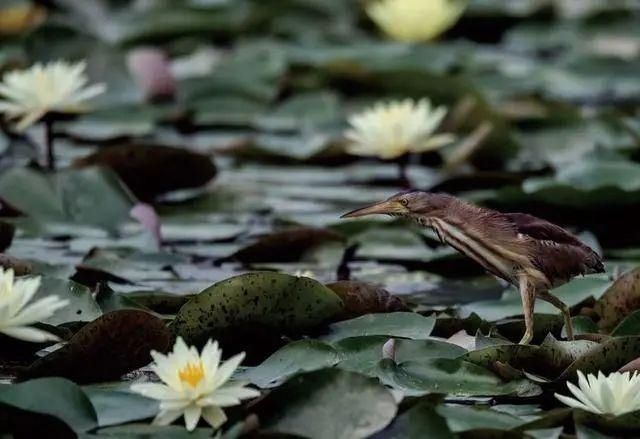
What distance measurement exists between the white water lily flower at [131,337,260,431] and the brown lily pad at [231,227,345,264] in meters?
1.34

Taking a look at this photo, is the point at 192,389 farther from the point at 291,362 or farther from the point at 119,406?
the point at 291,362

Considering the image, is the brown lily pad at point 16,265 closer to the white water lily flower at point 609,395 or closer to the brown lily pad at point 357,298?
the brown lily pad at point 357,298

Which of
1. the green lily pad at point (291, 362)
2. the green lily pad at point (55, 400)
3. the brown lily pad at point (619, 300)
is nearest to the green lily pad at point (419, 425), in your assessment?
the green lily pad at point (291, 362)

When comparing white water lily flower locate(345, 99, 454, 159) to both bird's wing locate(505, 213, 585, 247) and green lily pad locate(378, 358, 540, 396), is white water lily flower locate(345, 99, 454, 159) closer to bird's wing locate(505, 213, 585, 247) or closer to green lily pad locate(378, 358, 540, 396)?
bird's wing locate(505, 213, 585, 247)

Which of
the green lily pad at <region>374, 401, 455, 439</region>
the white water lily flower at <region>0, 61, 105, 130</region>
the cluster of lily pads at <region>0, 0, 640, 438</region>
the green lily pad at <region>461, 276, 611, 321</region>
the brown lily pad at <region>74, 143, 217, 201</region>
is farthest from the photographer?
the brown lily pad at <region>74, 143, 217, 201</region>

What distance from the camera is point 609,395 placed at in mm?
2330

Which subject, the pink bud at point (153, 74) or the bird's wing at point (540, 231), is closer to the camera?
the bird's wing at point (540, 231)

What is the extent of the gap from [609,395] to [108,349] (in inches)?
34.3

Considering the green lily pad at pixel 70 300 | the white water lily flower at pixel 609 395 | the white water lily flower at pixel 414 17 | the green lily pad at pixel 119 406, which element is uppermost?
the white water lily flower at pixel 609 395

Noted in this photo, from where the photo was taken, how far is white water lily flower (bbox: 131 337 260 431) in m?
2.24

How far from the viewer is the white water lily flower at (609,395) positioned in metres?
2.32

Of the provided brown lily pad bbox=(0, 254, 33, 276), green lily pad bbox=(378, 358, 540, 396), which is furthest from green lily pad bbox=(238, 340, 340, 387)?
brown lily pad bbox=(0, 254, 33, 276)

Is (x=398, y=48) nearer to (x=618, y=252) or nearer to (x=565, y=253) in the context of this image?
(x=618, y=252)

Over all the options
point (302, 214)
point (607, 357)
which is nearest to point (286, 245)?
point (302, 214)
